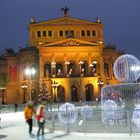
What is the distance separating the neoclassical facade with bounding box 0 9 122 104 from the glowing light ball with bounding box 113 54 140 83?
48416 millimetres

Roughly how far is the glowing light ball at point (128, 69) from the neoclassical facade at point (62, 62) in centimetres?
4842

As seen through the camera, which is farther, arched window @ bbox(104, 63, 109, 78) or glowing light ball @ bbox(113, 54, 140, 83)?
arched window @ bbox(104, 63, 109, 78)

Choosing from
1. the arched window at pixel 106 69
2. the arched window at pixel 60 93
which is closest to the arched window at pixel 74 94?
the arched window at pixel 60 93

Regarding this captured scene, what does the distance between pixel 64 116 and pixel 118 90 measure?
339 centimetres

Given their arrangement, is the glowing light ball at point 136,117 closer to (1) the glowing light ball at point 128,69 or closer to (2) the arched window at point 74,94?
(1) the glowing light ball at point 128,69

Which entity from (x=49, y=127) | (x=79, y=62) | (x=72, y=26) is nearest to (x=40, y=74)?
(x=79, y=62)

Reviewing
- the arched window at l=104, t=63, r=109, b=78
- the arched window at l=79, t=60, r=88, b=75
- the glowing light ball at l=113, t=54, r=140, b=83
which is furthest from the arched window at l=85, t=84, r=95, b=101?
the glowing light ball at l=113, t=54, r=140, b=83

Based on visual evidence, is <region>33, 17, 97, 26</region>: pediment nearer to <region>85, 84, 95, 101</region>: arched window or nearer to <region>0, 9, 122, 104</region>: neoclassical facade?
<region>0, 9, 122, 104</region>: neoclassical facade

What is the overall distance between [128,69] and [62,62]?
2347 inches

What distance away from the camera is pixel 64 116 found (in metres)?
19.2

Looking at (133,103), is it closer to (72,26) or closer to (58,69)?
(58,69)

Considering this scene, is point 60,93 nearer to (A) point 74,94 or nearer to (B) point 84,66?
(A) point 74,94

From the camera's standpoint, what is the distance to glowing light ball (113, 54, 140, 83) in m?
19.5

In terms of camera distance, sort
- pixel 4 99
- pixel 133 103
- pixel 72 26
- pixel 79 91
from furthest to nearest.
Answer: pixel 72 26, pixel 4 99, pixel 79 91, pixel 133 103
